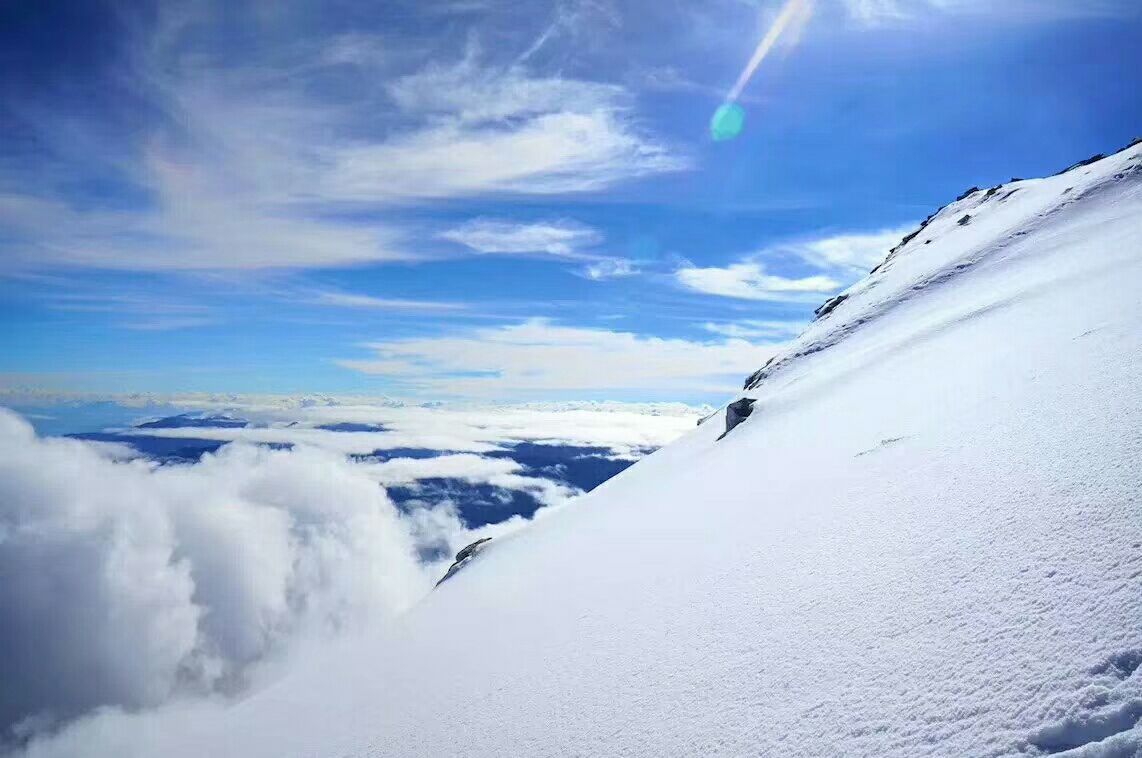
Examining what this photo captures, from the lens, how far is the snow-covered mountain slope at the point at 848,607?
4250 mm

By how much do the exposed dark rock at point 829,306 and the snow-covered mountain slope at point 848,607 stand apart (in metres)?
33.1

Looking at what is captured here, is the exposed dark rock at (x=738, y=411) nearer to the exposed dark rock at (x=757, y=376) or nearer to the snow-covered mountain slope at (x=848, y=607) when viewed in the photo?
the snow-covered mountain slope at (x=848, y=607)

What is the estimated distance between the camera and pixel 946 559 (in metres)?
6.07

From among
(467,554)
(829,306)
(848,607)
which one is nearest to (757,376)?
(829,306)

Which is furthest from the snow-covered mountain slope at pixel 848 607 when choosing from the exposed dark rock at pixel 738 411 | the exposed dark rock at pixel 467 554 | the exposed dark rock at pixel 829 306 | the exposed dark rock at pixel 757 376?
the exposed dark rock at pixel 829 306

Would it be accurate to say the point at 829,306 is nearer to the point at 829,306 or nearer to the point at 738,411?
the point at 829,306

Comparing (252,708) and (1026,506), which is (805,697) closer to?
(1026,506)

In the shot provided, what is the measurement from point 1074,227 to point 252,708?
46.3m

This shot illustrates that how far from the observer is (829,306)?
5397 centimetres

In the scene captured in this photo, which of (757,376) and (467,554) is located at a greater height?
(757,376)

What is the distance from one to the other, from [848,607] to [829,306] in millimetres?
53511

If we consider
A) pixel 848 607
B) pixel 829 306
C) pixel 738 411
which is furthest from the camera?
pixel 829 306

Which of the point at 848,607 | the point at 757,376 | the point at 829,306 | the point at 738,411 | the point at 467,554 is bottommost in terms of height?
the point at 467,554

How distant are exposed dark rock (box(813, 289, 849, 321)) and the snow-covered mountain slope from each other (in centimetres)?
3310
